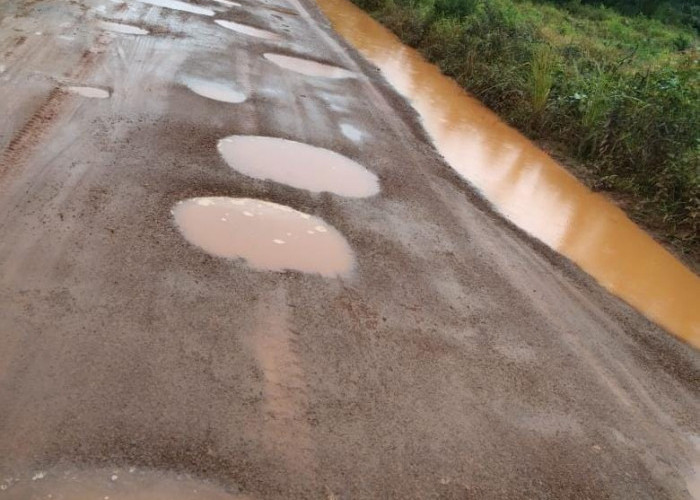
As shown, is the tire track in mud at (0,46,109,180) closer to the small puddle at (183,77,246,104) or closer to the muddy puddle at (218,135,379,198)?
the small puddle at (183,77,246,104)

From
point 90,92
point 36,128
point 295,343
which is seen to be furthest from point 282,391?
point 90,92

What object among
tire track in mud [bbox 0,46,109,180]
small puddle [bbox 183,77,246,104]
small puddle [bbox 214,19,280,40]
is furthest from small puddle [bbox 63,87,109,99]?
small puddle [bbox 214,19,280,40]

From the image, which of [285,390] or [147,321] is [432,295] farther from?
[147,321]

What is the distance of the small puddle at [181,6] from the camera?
451 inches

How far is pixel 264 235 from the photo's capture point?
503 cm

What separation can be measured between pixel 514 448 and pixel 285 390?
51.1 inches

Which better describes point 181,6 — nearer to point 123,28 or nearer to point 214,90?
point 123,28

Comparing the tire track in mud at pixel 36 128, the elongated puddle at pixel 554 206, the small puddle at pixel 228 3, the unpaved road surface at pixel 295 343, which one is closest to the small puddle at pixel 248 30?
the small puddle at pixel 228 3

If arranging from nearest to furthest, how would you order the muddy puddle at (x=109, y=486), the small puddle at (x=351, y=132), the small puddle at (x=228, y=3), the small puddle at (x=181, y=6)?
the muddy puddle at (x=109, y=486) → the small puddle at (x=351, y=132) → the small puddle at (x=181, y=6) → the small puddle at (x=228, y=3)

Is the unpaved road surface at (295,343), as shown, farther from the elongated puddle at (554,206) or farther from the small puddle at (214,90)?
the small puddle at (214,90)

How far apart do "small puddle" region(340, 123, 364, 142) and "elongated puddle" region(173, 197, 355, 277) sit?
2582 mm

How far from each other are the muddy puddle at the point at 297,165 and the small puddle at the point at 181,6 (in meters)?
5.98

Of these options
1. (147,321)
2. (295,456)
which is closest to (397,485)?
(295,456)

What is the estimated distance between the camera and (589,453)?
12.3 ft
